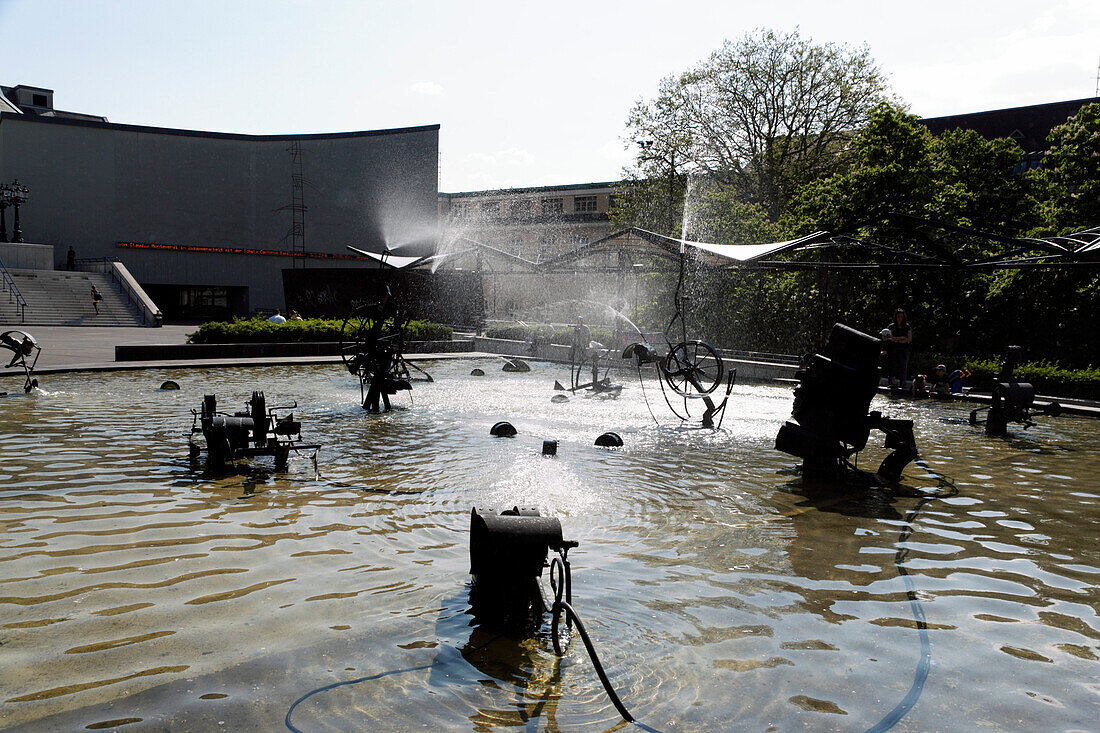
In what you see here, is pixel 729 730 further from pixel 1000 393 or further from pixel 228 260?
pixel 228 260

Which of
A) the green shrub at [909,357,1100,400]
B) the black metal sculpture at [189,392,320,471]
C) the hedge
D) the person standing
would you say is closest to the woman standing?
the person standing

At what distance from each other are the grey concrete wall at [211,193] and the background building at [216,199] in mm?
75

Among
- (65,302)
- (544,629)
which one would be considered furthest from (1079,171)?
(65,302)

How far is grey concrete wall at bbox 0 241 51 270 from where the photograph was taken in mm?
43781

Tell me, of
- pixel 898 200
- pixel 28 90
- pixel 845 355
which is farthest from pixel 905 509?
pixel 28 90

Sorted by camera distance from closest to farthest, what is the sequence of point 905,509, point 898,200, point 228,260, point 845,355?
1. point 905,509
2. point 845,355
3. point 898,200
4. point 228,260

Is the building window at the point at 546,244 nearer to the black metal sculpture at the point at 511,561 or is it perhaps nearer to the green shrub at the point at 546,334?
the green shrub at the point at 546,334

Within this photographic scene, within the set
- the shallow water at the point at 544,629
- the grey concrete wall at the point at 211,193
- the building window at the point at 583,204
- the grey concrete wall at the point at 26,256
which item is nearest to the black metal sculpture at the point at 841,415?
the shallow water at the point at 544,629

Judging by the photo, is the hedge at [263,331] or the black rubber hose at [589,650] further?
the hedge at [263,331]

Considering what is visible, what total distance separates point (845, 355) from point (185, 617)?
24.8 feet

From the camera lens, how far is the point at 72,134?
5103 cm

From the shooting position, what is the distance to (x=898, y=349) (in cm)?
1814

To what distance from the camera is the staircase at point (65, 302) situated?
128 ft

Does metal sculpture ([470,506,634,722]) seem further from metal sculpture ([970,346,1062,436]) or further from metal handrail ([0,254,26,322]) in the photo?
metal handrail ([0,254,26,322])
